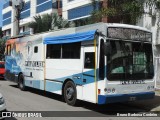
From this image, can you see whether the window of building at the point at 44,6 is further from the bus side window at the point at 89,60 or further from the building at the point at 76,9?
the bus side window at the point at 89,60

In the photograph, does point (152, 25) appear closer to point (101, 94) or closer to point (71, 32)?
point (71, 32)

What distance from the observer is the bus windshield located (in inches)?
442

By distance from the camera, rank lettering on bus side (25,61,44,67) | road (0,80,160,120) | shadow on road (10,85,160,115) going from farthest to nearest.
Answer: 1. lettering on bus side (25,61,44,67)
2. shadow on road (10,85,160,115)
3. road (0,80,160,120)

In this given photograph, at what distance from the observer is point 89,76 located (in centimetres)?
1174

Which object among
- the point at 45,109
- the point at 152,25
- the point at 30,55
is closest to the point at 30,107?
the point at 45,109

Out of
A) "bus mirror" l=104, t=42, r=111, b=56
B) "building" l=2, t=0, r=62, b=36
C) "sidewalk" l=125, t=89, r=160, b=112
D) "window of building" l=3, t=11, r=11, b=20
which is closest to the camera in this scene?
"bus mirror" l=104, t=42, r=111, b=56

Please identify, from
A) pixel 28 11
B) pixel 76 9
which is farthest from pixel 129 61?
pixel 28 11

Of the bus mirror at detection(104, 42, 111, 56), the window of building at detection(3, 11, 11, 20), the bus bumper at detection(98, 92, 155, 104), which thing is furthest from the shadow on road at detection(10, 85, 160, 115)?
the window of building at detection(3, 11, 11, 20)

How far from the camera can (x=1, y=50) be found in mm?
57031

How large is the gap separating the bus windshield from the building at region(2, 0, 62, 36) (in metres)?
38.6

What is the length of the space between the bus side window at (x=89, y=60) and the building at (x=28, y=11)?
38264mm

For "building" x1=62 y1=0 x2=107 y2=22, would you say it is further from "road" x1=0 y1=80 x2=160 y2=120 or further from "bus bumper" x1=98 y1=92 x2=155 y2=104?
"bus bumper" x1=98 y1=92 x2=155 y2=104

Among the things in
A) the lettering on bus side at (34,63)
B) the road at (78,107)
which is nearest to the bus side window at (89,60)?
the road at (78,107)

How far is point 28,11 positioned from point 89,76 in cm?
6323
